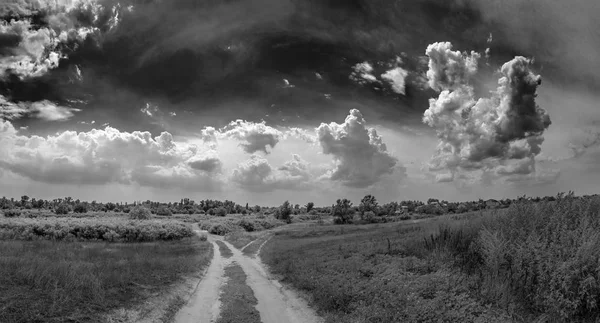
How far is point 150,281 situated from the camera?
18344 millimetres

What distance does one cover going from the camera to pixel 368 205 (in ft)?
463

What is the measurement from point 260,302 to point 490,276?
1076cm

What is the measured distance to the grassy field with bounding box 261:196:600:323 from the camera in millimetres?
9242

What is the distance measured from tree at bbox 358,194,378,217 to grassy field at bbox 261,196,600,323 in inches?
4272

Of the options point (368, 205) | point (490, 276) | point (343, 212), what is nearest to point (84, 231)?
point (490, 276)

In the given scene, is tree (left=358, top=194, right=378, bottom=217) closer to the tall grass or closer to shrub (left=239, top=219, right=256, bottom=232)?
shrub (left=239, top=219, right=256, bottom=232)

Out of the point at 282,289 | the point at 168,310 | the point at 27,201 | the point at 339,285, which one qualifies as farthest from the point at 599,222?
the point at 27,201

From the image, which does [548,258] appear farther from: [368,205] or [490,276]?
[368,205]

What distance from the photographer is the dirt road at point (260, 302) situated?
46.9ft

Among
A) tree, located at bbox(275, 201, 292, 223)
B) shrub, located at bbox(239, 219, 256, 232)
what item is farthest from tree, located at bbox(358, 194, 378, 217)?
shrub, located at bbox(239, 219, 256, 232)

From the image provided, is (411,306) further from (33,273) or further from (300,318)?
(33,273)

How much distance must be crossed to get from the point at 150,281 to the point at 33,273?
19.6ft

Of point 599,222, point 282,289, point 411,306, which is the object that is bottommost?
point 282,289

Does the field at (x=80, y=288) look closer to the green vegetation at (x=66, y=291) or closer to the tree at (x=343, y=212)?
the green vegetation at (x=66, y=291)
